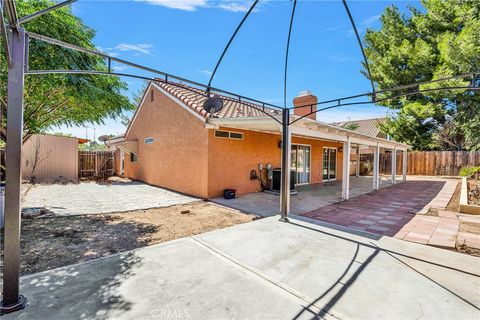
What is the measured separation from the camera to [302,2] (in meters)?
5.01

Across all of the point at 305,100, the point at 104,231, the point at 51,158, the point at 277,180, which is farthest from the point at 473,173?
the point at 51,158

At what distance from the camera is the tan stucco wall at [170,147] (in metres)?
9.63

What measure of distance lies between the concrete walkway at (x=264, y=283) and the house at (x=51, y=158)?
1437 cm

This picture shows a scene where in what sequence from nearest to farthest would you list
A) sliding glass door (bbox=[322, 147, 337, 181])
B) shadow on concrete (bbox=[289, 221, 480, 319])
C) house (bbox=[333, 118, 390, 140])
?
shadow on concrete (bbox=[289, 221, 480, 319]) < sliding glass door (bbox=[322, 147, 337, 181]) < house (bbox=[333, 118, 390, 140])

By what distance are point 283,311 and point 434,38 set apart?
82.5 ft

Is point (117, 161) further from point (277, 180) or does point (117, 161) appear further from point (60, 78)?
point (60, 78)

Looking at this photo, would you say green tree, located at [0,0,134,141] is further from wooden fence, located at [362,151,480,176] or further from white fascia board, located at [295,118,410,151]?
wooden fence, located at [362,151,480,176]

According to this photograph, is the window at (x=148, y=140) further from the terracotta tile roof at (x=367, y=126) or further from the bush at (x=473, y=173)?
the terracotta tile roof at (x=367, y=126)

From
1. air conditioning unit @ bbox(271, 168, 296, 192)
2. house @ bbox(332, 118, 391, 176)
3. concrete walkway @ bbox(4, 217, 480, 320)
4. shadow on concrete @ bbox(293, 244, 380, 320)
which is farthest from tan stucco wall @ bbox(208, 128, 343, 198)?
house @ bbox(332, 118, 391, 176)

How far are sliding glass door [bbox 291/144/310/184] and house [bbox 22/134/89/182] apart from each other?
13732 mm

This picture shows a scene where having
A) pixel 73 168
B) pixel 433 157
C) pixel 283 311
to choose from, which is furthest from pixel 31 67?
pixel 433 157

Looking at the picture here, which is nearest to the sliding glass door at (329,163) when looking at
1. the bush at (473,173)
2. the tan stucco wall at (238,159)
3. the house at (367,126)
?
the tan stucco wall at (238,159)

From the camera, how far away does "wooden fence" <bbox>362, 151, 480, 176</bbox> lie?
1759 cm
